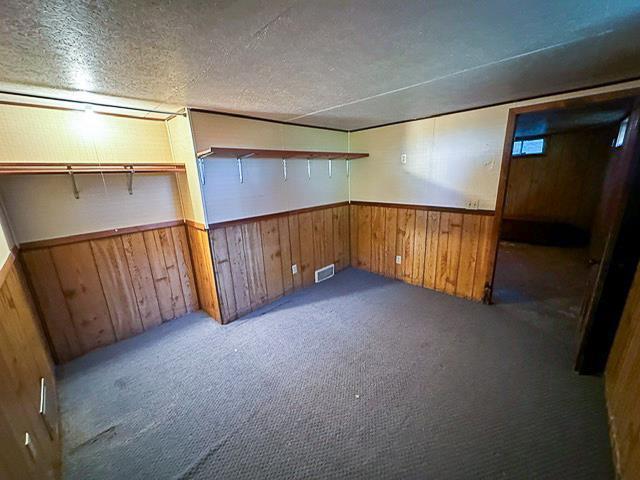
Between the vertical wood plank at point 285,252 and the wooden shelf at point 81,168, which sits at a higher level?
the wooden shelf at point 81,168

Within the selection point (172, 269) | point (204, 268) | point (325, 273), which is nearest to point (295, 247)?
point (325, 273)

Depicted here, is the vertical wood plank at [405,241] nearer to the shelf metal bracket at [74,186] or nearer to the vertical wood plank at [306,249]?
the vertical wood plank at [306,249]

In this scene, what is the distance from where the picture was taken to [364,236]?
371cm

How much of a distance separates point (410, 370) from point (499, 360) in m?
0.71

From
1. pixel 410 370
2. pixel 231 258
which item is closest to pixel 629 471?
pixel 410 370

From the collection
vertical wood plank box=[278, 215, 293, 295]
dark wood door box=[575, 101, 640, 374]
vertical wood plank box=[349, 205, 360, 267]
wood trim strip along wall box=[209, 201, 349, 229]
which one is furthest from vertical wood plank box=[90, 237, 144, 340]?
dark wood door box=[575, 101, 640, 374]

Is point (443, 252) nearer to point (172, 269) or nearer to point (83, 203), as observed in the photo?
point (172, 269)

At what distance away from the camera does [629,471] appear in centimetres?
108

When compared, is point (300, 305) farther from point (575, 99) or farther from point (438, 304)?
point (575, 99)

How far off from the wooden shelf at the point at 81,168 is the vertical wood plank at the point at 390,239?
2.45 metres

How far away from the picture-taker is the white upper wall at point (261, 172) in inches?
91.0

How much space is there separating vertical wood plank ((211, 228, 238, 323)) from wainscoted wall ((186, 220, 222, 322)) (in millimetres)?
43

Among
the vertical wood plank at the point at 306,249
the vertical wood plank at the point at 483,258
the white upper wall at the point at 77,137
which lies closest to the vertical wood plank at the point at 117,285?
the white upper wall at the point at 77,137

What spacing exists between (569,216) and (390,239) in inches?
152
